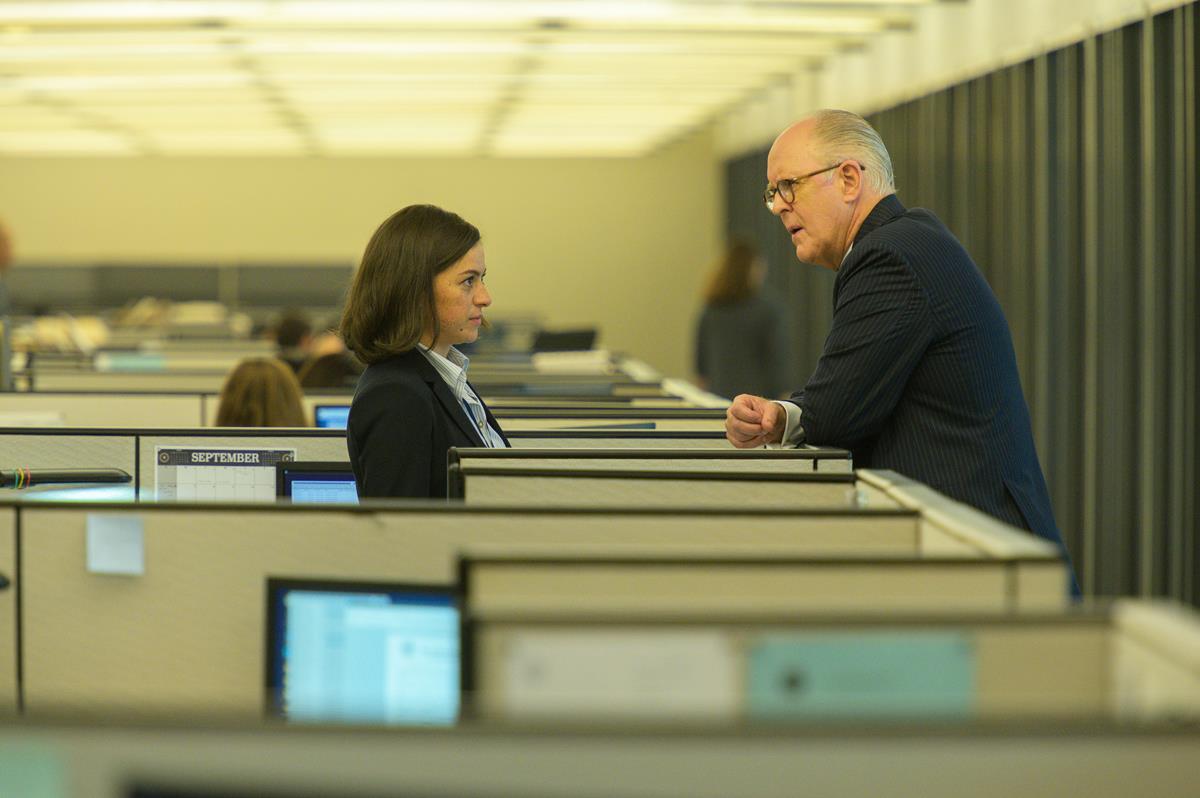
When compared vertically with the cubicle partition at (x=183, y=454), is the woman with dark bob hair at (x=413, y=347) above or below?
above

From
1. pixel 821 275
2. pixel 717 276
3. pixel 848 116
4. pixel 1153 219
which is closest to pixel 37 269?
pixel 821 275

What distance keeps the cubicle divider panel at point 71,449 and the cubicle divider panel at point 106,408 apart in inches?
48.8

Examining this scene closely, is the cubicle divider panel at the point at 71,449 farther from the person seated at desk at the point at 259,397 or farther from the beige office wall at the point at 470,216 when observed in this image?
the beige office wall at the point at 470,216

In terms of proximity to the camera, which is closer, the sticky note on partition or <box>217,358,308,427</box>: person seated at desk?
the sticky note on partition

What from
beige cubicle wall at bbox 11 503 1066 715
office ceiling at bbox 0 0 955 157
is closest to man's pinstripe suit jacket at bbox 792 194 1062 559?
beige cubicle wall at bbox 11 503 1066 715

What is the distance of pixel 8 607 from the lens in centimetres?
198

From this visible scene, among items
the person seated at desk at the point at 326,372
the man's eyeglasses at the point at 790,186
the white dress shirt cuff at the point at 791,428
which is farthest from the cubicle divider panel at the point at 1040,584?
the person seated at desk at the point at 326,372

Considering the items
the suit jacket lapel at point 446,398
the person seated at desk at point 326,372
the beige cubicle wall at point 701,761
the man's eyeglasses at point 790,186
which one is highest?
the man's eyeglasses at point 790,186

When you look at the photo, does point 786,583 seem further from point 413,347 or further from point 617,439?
point 617,439

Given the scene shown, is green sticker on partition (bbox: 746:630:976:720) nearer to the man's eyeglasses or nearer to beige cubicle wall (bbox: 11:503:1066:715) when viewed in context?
beige cubicle wall (bbox: 11:503:1066:715)

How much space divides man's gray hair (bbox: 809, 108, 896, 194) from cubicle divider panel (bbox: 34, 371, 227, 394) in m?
3.44

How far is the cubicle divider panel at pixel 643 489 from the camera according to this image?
6.65 ft

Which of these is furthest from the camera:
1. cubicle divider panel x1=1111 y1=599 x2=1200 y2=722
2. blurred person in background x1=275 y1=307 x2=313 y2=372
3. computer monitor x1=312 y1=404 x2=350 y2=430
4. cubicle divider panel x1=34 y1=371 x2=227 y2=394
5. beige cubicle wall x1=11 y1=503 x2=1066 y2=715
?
blurred person in background x1=275 y1=307 x2=313 y2=372

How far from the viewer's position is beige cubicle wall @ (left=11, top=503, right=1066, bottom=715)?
174 centimetres
